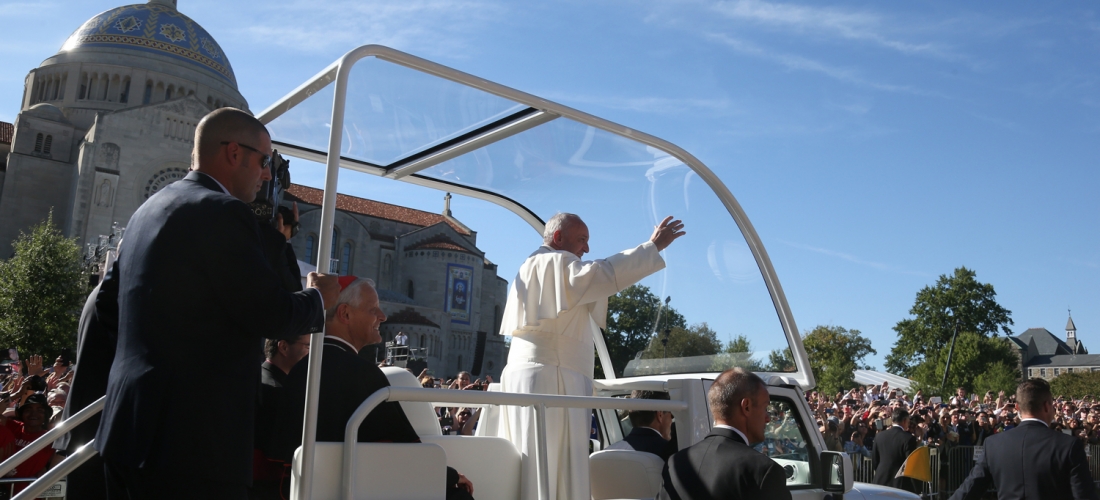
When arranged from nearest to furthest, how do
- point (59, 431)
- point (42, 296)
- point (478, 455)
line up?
point (59, 431)
point (478, 455)
point (42, 296)

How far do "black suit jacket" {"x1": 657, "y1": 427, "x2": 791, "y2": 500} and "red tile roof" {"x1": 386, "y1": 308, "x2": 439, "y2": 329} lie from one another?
61.2m

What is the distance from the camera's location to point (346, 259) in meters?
67.8

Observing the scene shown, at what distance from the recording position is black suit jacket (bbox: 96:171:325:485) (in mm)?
2180

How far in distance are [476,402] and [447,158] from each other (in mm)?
2213

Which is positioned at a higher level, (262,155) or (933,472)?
(262,155)

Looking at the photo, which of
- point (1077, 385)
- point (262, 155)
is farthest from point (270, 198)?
point (1077, 385)

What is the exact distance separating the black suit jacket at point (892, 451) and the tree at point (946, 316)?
71.5 m

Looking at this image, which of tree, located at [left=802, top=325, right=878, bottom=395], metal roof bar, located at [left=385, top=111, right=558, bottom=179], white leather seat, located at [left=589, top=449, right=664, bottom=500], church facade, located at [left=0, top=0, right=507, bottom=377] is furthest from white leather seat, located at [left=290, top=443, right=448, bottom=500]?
church facade, located at [left=0, top=0, right=507, bottom=377]

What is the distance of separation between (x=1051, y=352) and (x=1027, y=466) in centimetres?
16440

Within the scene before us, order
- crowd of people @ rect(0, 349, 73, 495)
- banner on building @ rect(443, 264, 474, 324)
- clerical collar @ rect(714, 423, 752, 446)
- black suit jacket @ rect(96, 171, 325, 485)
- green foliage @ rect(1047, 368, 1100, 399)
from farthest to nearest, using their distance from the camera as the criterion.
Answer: green foliage @ rect(1047, 368, 1100, 399) → banner on building @ rect(443, 264, 474, 324) → crowd of people @ rect(0, 349, 73, 495) → clerical collar @ rect(714, 423, 752, 446) → black suit jacket @ rect(96, 171, 325, 485)

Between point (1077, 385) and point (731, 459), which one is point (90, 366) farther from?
point (1077, 385)

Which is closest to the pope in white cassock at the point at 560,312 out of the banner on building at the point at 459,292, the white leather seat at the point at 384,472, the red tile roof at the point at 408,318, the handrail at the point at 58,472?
the white leather seat at the point at 384,472

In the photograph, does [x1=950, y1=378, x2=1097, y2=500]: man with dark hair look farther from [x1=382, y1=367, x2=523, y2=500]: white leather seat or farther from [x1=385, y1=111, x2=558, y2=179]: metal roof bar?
[x1=385, y1=111, x2=558, y2=179]: metal roof bar

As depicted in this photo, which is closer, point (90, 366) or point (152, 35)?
point (90, 366)
